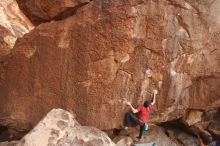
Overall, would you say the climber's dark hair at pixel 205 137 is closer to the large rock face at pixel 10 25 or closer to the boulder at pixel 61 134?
the boulder at pixel 61 134

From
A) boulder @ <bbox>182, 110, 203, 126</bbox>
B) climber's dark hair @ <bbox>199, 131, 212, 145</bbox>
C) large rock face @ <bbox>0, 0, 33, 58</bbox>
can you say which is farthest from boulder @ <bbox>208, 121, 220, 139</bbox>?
large rock face @ <bbox>0, 0, 33, 58</bbox>

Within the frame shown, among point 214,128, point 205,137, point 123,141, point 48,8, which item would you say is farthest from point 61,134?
point 214,128

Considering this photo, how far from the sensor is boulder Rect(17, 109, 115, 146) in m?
7.18

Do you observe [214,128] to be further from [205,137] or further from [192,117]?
[192,117]

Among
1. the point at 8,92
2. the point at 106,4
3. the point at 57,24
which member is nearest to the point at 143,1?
the point at 106,4

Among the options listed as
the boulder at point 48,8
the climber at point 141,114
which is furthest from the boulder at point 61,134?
the boulder at point 48,8

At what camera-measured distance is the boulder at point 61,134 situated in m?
7.18

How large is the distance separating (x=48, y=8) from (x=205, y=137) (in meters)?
4.76

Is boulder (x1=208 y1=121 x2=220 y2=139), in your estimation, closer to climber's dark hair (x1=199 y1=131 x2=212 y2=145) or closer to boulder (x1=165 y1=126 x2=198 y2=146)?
climber's dark hair (x1=199 y1=131 x2=212 y2=145)

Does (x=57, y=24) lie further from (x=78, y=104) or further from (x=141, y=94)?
(x=141, y=94)

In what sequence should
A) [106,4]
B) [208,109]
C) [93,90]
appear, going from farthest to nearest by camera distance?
[208,109]
[93,90]
[106,4]

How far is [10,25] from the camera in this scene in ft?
26.5

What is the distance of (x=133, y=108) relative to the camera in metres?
8.21

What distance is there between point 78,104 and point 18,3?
260 centimetres
